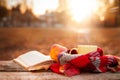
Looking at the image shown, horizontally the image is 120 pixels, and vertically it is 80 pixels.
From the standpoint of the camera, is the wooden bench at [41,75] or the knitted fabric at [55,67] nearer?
the wooden bench at [41,75]

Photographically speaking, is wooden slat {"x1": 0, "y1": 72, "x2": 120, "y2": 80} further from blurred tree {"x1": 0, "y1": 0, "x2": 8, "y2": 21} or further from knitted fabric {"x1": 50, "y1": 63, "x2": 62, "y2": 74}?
blurred tree {"x1": 0, "y1": 0, "x2": 8, "y2": 21}

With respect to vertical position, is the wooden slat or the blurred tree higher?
the blurred tree

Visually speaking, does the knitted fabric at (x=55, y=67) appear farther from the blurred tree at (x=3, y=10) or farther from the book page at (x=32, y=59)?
the blurred tree at (x=3, y=10)

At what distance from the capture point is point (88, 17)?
460 cm

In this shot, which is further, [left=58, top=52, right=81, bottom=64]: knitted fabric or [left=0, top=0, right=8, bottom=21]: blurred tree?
[left=0, top=0, right=8, bottom=21]: blurred tree

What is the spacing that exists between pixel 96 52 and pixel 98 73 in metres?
0.08

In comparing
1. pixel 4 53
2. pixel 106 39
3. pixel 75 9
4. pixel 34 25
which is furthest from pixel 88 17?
pixel 4 53

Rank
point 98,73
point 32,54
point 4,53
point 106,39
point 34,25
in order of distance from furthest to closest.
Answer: point 34,25 < point 106,39 < point 4,53 < point 32,54 < point 98,73

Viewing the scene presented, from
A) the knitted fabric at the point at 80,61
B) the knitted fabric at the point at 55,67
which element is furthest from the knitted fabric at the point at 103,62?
the knitted fabric at the point at 55,67

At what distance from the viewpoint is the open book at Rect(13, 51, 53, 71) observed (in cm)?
103

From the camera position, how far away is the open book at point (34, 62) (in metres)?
1.03

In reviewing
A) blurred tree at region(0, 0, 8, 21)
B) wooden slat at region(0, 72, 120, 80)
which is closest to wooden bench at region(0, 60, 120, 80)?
wooden slat at region(0, 72, 120, 80)

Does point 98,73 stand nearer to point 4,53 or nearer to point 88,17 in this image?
point 4,53

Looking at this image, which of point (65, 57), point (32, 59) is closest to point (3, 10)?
point (32, 59)
